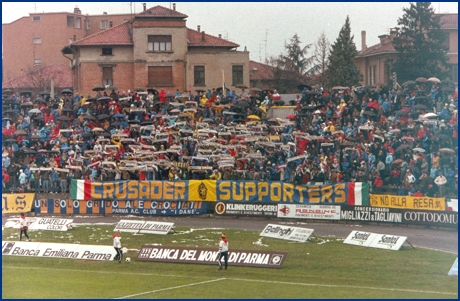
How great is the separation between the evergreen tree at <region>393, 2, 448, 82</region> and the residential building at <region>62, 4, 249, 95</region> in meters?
16.0

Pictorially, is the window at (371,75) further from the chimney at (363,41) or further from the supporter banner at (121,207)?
the supporter banner at (121,207)

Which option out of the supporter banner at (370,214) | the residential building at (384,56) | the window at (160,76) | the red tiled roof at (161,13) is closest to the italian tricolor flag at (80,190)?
the supporter banner at (370,214)

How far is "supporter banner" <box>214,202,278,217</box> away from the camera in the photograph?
49625mm

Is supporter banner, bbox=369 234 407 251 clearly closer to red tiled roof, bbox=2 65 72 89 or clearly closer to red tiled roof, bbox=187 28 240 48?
red tiled roof, bbox=187 28 240 48

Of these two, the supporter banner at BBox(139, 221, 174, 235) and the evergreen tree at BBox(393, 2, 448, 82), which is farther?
the evergreen tree at BBox(393, 2, 448, 82)

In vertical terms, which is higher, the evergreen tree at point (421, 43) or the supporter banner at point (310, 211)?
the evergreen tree at point (421, 43)

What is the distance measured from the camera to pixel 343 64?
8062cm

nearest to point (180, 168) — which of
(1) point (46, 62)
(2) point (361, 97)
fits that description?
(2) point (361, 97)

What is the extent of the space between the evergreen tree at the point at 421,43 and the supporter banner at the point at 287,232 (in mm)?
26654

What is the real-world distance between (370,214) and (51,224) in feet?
64.8

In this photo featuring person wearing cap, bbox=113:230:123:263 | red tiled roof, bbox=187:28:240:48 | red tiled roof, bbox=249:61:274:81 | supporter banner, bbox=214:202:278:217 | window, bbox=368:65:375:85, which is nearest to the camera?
person wearing cap, bbox=113:230:123:263

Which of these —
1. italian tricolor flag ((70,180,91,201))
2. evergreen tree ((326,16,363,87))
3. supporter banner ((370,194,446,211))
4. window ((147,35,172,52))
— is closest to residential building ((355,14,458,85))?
evergreen tree ((326,16,363,87))

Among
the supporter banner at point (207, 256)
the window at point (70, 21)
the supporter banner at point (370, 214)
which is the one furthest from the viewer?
the window at point (70, 21)

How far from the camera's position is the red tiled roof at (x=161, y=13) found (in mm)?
73812
